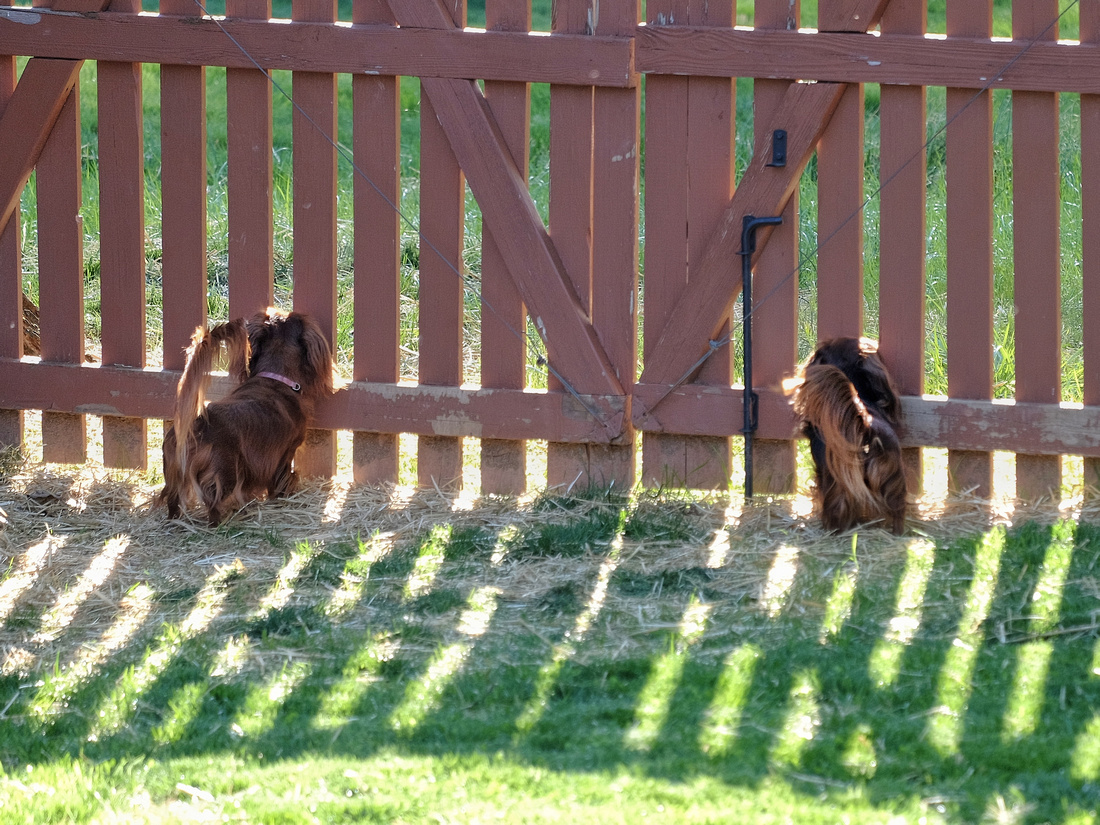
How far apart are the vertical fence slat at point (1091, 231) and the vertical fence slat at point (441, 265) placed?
7.94 ft

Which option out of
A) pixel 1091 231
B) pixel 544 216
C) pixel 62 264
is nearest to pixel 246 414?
pixel 62 264

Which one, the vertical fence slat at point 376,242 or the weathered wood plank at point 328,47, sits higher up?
the weathered wood plank at point 328,47

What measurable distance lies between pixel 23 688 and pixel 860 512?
287 cm

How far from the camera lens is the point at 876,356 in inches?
193

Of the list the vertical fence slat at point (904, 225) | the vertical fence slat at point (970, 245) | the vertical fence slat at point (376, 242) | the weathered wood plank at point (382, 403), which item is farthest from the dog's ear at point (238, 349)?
the vertical fence slat at point (970, 245)

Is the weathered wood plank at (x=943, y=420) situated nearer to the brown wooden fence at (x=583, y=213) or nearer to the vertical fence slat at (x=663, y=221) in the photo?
the brown wooden fence at (x=583, y=213)

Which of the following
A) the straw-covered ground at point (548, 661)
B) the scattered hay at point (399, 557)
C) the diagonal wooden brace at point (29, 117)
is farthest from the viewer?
the diagonal wooden brace at point (29, 117)

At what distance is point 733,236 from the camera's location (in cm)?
506

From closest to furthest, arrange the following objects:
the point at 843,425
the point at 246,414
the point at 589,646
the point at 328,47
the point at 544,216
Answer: the point at 589,646, the point at 843,425, the point at 246,414, the point at 328,47, the point at 544,216

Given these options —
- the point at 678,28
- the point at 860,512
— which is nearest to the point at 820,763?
the point at 860,512

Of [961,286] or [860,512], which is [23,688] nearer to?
[860,512]

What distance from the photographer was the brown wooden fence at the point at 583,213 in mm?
4879

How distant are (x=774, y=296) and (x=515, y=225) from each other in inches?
42.9

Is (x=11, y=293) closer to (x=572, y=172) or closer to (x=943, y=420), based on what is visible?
(x=572, y=172)
